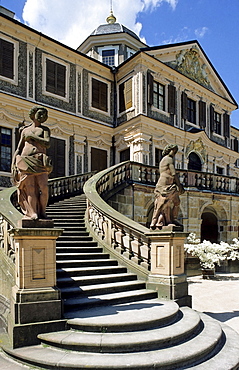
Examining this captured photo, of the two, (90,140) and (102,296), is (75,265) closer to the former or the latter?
(102,296)

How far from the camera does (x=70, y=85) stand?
60.8ft

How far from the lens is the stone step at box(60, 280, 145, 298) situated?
5758 mm

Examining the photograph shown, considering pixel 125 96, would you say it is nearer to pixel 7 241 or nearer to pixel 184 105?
pixel 184 105

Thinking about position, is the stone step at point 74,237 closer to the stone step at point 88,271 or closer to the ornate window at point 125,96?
the stone step at point 88,271

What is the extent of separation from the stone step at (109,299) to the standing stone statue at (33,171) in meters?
1.62

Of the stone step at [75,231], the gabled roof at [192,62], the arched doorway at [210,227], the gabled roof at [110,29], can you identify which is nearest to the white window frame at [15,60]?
the gabled roof at [192,62]

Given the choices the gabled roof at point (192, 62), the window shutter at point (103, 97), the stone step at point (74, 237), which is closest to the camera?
the stone step at point (74, 237)

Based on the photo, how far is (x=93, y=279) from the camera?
6395 millimetres

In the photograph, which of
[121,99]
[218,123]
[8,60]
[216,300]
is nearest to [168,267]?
[216,300]

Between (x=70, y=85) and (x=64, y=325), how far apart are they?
16.0 meters

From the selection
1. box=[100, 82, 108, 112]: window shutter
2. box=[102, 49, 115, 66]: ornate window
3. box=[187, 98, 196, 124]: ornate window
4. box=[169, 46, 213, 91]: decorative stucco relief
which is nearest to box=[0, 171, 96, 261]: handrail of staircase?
box=[100, 82, 108, 112]: window shutter

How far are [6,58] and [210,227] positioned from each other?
556 inches

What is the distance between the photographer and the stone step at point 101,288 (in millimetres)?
5758

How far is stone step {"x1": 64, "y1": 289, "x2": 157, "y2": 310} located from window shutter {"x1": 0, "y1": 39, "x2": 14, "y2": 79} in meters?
13.3
